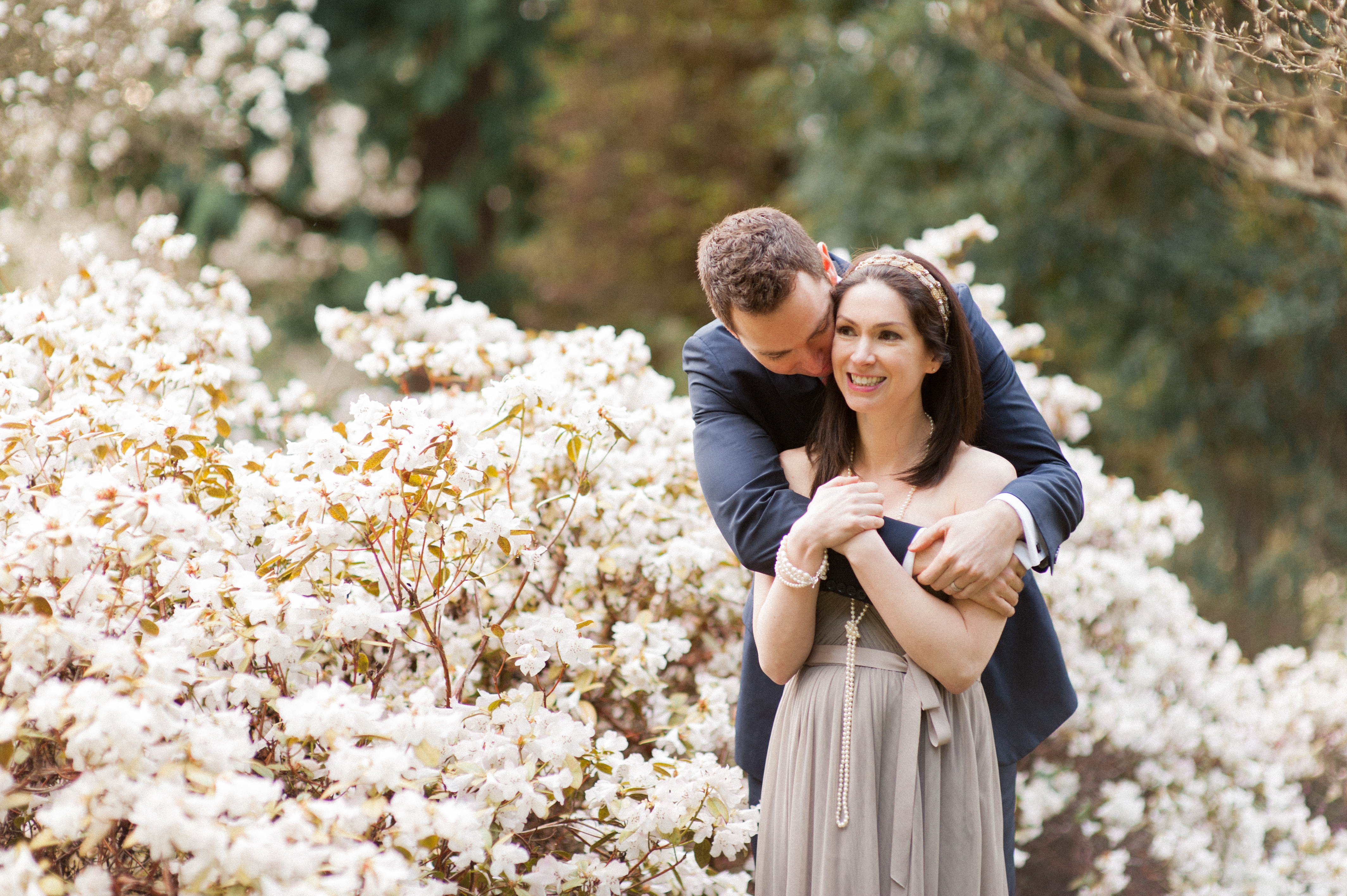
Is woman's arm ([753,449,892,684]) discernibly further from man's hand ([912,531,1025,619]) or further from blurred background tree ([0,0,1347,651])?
blurred background tree ([0,0,1347,651])

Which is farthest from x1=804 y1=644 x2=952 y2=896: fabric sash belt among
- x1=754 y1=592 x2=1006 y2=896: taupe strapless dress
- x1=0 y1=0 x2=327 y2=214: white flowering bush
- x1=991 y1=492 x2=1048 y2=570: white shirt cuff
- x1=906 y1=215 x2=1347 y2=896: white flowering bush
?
x1=0 y1=0 x2=327 y2=214: white flowering bush

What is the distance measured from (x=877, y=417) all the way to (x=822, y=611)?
0.42 metres

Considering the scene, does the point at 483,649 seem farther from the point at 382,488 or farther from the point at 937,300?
the point at 937,300

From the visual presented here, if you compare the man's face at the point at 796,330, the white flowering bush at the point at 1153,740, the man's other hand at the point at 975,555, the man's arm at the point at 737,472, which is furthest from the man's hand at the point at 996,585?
the white flowering bush at the point at 1153,740

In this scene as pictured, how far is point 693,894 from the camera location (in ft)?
7.98

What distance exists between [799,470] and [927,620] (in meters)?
0.47

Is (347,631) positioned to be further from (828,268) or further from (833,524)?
(828,268)

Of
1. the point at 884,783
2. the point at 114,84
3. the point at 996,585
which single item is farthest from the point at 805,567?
the point at 114,84

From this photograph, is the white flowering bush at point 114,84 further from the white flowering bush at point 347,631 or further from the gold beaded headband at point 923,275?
the gold beaded headband at point 923,275

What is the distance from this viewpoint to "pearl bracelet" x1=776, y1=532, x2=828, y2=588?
201 cm

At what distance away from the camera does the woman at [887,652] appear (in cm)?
203

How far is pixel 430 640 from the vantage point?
229 cm

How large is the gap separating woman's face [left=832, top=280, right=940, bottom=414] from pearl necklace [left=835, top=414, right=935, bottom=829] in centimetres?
18

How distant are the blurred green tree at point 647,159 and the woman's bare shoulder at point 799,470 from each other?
34.7 feet
